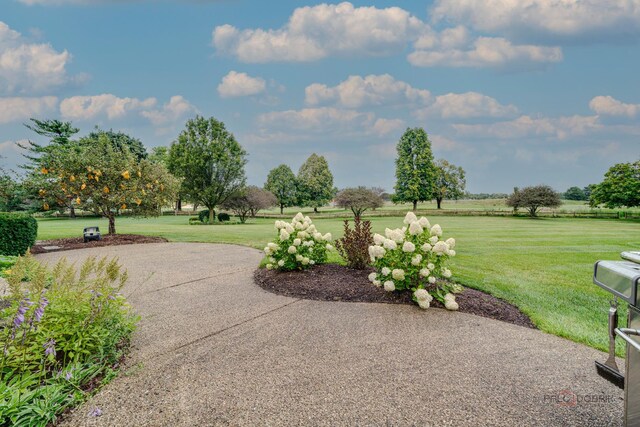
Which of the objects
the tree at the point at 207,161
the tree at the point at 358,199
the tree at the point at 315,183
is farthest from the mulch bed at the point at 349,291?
the tree at the point at 315,183

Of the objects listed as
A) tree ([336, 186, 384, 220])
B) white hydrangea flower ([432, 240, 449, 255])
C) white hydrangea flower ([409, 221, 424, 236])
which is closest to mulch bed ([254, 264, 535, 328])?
white hydrangea flower ([432, 240, 449, 255])

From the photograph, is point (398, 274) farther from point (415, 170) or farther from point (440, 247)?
point (415, 170)

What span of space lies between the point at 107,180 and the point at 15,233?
3890mm

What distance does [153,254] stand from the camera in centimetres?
1030

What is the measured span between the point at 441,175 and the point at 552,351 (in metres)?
51.4

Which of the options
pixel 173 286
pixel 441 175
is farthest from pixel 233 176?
pixel 441 175

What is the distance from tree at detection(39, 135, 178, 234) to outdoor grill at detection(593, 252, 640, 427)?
589 inches

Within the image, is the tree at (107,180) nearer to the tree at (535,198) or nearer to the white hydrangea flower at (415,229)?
the white hydrangea flower at (415,229)

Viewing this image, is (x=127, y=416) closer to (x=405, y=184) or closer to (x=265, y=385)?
(x=265, y=385)

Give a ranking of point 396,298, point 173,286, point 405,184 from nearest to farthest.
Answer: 1. point 396,298
2. point 173,286
3. point 405,184

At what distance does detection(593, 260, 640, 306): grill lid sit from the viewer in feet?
4.90

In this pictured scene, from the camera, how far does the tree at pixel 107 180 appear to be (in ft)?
42.1

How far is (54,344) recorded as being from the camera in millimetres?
3014

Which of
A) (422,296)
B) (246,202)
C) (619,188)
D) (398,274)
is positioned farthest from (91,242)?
(619,188)
